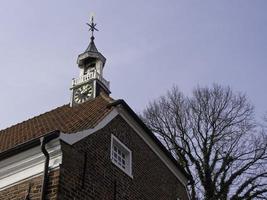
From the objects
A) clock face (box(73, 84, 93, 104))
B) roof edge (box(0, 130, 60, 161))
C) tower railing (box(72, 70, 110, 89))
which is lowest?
roof edge (box(0, 130, 60, 161))

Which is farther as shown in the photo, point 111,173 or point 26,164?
point 111,173

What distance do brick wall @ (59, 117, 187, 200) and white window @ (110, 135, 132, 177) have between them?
15cm

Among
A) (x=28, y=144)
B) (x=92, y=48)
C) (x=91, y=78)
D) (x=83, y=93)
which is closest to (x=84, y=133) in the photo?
(x=28, y=144)

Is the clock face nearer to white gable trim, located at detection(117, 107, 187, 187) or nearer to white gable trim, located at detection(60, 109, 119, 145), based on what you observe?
white gable trim, located at detection(117, 107, 187, 187)

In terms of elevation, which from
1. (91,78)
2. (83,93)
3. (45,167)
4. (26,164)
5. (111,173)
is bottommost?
(45,167)

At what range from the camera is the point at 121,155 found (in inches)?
498

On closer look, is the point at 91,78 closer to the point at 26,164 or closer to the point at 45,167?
the point at 26,164

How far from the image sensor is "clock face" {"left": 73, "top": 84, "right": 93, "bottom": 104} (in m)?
16.4

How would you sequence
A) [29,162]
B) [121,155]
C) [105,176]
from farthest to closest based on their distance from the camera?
1. [121,155]
2. [105,176]
3. [29,162]

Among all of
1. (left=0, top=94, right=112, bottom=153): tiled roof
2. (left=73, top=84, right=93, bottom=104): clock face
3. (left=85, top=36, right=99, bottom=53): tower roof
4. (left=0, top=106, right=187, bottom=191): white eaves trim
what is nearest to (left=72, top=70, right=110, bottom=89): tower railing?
(left=73, top=84, right=93, bottom=104): clock face

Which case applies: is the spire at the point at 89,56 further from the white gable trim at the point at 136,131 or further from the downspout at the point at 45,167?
the downspout at the point at 45,167

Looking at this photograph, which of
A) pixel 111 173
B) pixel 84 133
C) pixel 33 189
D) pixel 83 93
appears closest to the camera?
pixel 33 189

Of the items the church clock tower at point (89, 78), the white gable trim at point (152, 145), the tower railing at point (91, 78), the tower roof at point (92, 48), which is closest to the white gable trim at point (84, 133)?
the white gable trim at point (152, 145)

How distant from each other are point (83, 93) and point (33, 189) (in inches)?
291
